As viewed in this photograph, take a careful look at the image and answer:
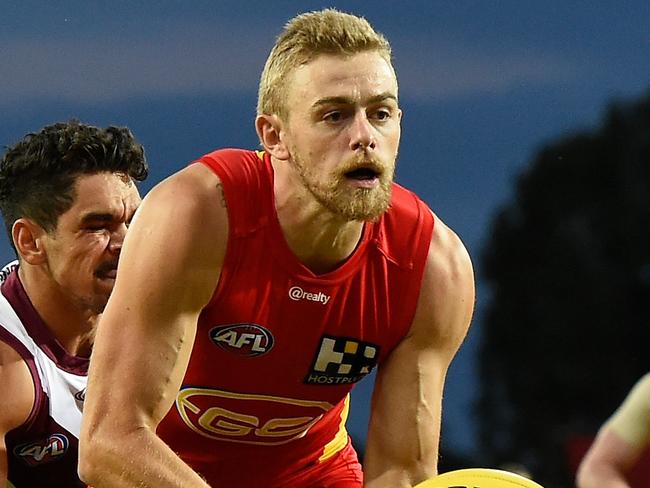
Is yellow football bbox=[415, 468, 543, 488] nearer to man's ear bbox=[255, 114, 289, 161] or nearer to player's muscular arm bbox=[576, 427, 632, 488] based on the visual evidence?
player's muscular arm bbox=[576, 427, 632, 488]

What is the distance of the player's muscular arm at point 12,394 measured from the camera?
3047 mm

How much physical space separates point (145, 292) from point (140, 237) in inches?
4.2

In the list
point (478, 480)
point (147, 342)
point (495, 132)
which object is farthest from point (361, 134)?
point (495, 132)

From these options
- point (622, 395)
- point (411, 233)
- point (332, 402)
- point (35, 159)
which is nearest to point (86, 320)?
point (35, 159)

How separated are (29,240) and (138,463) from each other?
40.0 inches

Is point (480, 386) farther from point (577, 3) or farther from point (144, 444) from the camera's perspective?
point (144, 444)

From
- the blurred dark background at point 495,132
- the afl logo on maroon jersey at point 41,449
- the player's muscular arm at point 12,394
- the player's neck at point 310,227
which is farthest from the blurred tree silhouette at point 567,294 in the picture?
the player's neck at point 310,227

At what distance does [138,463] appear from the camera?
99.7 inches

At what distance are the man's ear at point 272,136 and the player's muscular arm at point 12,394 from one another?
80cm

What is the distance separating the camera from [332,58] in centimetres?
263

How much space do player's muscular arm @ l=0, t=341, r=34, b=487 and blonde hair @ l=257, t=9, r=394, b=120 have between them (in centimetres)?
84

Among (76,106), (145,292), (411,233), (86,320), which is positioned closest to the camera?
(145,292)

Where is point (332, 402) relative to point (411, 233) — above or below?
below

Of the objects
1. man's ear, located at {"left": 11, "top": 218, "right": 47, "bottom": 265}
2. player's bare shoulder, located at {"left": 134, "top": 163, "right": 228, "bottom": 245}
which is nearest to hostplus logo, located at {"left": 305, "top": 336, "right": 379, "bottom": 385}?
player's bare shoulder, located at {"left": 134, "top": 163, "right": 228, "bottom": 245}
